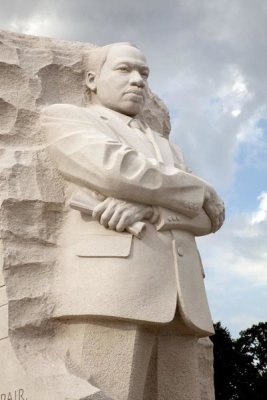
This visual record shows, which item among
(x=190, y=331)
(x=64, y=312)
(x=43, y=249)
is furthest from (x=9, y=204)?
(x=190, y=331)

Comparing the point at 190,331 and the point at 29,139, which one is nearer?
the point at 190,331

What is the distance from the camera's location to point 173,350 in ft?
15.6

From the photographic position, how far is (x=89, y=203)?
4.67 meters

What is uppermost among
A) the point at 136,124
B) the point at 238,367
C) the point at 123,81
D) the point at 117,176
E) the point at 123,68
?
the point at 123,68

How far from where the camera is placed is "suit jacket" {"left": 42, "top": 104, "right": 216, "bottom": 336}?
4.40 metres

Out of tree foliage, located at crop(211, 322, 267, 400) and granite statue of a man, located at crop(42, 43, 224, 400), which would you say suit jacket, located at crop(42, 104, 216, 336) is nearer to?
granite statue of a man, located at crop(42, 43, 224, 400)

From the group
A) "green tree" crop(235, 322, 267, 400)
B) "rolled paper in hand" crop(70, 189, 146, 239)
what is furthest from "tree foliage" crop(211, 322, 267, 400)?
"rolled paper in hand" crop(70, 189, 146, 239)

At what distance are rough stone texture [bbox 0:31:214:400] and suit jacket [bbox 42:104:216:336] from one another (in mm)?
117

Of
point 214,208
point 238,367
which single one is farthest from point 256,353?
point 214,208

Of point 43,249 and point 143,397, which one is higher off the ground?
point 43,249

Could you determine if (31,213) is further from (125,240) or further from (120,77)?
(120,77)

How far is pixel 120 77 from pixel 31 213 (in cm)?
128

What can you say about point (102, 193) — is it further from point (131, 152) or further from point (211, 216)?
point (211, 216)

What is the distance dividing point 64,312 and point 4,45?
6.99 feet
